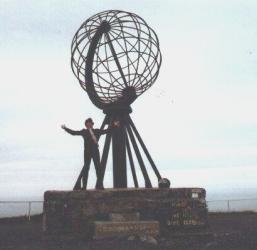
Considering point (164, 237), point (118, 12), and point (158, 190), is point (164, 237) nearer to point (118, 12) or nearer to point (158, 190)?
point (158, 190)

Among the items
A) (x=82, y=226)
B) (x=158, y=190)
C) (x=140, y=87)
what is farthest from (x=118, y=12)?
(x=82, y=226)

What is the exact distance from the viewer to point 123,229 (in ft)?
27.4

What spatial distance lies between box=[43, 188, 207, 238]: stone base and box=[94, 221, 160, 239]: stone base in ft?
0.98

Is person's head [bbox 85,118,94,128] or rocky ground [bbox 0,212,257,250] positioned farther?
person's head [bbox 85,118,94,128]

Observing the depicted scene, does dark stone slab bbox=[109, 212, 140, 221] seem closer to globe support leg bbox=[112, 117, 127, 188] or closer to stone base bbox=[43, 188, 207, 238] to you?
stone base bbox=[43, 188, 207, 238]

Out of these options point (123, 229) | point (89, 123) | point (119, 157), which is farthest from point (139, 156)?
point (123, 229)

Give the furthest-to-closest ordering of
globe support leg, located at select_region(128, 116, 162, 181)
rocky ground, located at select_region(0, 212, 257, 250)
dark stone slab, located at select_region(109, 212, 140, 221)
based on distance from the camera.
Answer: globe support leg, located at select_region(128, 116, 162, 181)
dark stone slab, located at select_region(109, 212, 140, 221)
rocky ground, located at select_region(0, 212, 257, 250)

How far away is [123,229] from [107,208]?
662 mm

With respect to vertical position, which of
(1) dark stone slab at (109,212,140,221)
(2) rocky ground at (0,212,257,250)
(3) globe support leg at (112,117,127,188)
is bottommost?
(2) rocky ground at (0,212,257,250)

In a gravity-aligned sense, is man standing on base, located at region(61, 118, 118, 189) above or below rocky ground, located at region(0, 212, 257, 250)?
above

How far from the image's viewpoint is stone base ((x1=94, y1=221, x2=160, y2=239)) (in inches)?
324

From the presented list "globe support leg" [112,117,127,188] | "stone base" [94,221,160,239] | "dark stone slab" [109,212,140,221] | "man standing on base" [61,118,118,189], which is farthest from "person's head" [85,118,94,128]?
"stone base" [94,221,160,239]

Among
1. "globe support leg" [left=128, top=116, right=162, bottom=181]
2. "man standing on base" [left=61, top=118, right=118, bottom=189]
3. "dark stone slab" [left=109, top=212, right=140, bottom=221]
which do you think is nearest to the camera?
"dark stone slab" [left=109, top=212, right=140, bottom=221]

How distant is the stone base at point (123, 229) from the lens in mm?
8242
